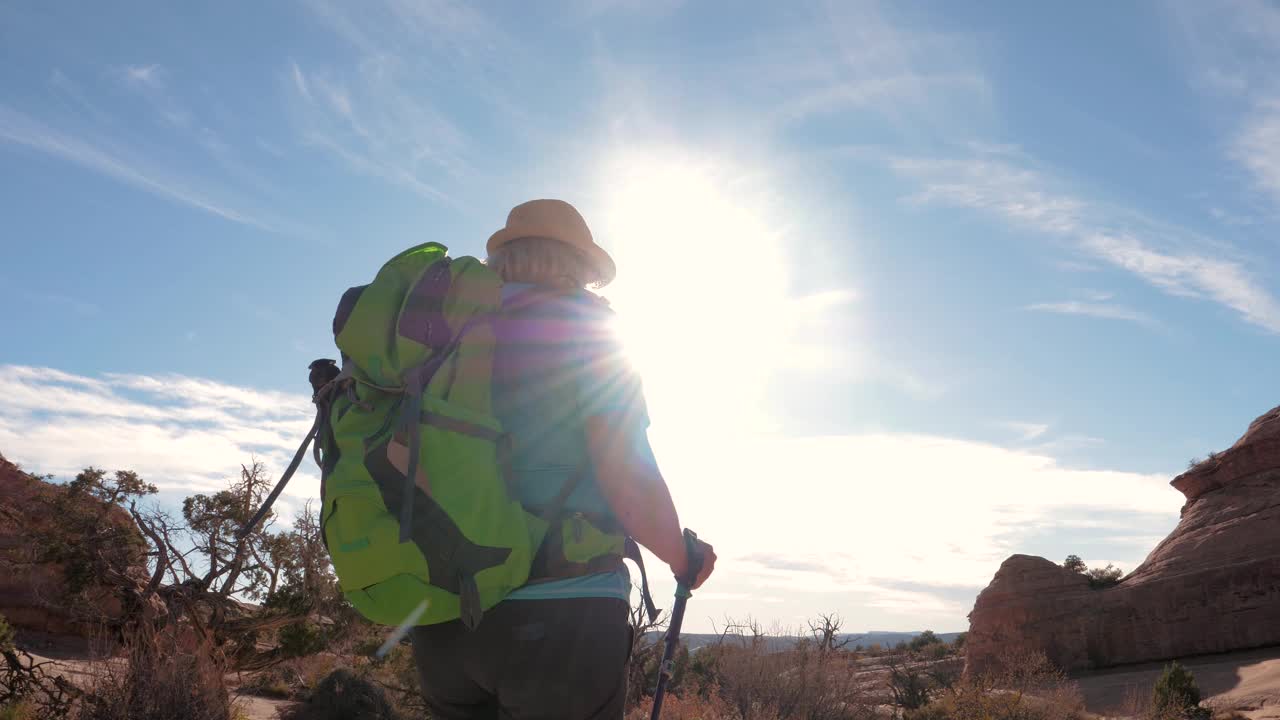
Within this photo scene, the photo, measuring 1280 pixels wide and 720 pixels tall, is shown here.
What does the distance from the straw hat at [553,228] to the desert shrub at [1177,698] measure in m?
15.9

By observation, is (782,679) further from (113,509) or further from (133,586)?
(113,509)

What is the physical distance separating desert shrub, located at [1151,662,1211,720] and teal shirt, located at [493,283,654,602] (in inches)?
625

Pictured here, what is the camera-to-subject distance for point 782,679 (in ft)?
35.1

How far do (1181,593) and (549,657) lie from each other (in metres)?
25.6

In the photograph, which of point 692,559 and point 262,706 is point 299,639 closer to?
point 262,706

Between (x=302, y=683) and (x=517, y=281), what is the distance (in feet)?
50.5

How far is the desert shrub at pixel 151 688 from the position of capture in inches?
272

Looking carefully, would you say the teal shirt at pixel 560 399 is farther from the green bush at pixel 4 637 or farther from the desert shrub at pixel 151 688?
the green bush at pixel 4 637

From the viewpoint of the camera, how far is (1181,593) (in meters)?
21.6

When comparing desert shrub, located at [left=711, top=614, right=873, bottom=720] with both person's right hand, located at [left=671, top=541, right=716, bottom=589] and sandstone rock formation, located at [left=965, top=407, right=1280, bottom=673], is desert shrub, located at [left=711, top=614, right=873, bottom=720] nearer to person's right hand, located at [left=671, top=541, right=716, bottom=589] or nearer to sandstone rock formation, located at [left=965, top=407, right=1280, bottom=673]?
person's right hand, located at [left=671, top=541, right=716, bottom=589]

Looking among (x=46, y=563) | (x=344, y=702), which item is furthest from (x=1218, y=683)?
(x=46, y=563)

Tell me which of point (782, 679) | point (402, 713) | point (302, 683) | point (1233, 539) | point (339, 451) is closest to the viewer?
point (339, 451)

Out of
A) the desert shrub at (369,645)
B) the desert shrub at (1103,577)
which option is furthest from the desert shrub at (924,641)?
the desert shrub at (369,645)

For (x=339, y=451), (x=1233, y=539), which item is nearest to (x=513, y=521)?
(x=339, y=451)
